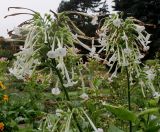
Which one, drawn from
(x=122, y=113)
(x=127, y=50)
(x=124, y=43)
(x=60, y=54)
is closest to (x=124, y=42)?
(x=124, y=43)

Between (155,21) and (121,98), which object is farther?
(155,21)

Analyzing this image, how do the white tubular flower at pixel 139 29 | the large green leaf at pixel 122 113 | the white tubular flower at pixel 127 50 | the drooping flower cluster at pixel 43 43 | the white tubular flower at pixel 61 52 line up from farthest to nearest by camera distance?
the white tubular flower at pixel 127 50
the white tubular flower at pixel 139 29
the large green leaf at pixel 122 113
the drooping flower cluster at pixel 43 43
the white tubular flower at pixel 61 52

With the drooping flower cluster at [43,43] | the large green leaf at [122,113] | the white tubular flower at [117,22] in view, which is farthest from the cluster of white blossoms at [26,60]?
the white tubular flower at [117,22]

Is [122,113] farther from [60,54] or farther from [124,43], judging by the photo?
[124,43]

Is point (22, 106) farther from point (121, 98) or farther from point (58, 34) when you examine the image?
point (58, 34)

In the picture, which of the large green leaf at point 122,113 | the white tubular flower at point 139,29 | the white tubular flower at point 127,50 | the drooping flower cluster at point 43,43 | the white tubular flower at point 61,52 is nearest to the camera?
the white tubular flower at point 61,52

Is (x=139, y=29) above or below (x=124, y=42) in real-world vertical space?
above

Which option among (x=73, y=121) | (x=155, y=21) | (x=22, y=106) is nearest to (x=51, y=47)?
(x=73, y=121)

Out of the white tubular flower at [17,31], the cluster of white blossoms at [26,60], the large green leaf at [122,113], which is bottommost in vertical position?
the large green leaf at [122,113]

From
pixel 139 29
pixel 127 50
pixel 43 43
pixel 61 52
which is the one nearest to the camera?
pixel 61 52

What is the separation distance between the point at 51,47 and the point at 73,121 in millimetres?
455

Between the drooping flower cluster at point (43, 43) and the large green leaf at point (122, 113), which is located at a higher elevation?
the drooping flower cluster at point (43, 43)

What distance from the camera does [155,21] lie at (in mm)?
36281

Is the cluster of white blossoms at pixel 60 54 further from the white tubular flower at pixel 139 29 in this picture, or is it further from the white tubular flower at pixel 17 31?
the white tubular flower at pixel 139 29
